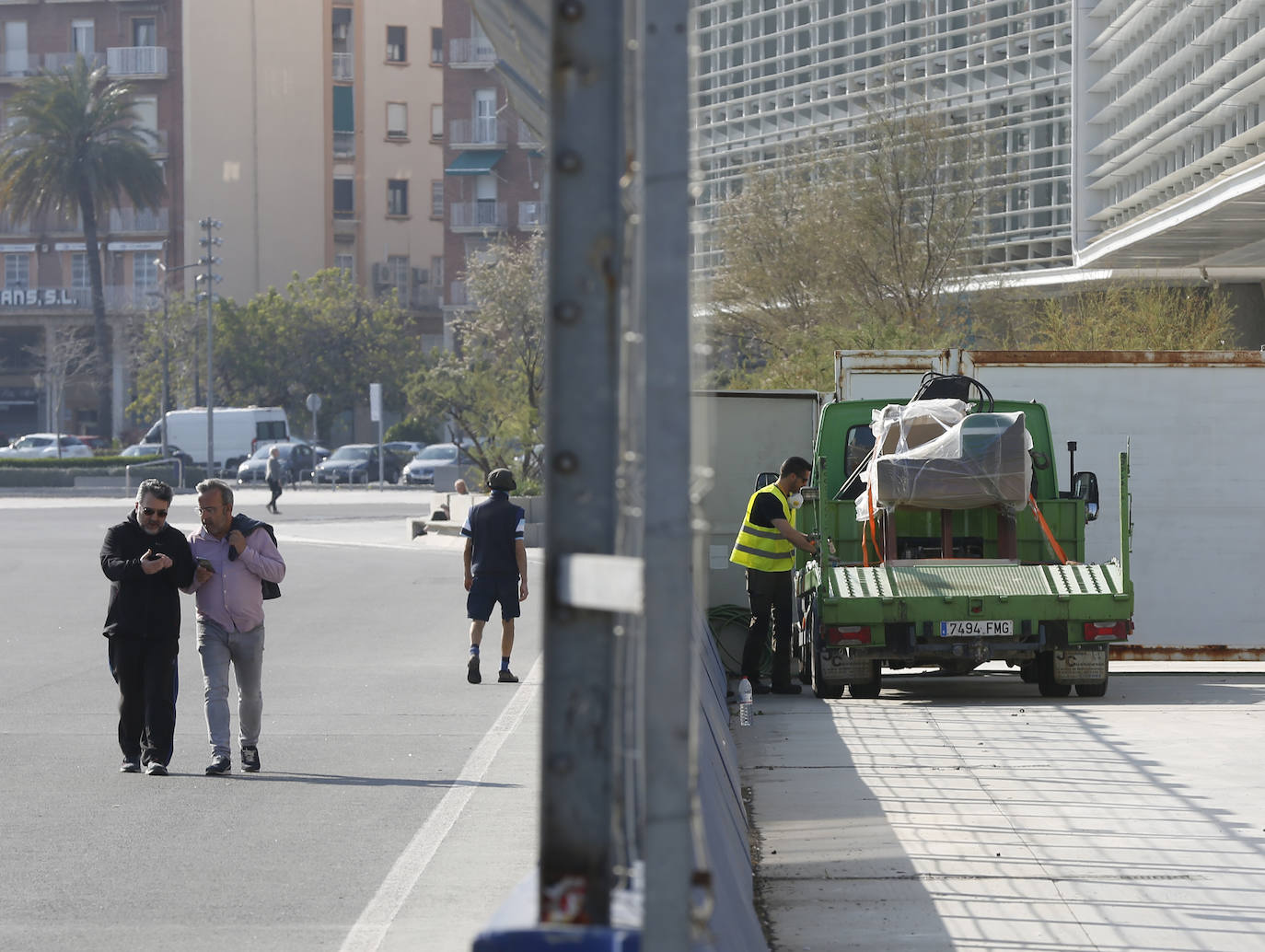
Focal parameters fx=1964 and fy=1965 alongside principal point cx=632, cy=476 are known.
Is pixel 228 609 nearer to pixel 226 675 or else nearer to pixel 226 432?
pixel 226 675

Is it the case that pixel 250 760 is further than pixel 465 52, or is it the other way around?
pixel 465 52

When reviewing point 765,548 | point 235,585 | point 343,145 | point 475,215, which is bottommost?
point 765,548

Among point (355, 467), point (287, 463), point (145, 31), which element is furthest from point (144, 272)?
point (355, 467)

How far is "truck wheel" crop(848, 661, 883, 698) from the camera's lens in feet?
47.0

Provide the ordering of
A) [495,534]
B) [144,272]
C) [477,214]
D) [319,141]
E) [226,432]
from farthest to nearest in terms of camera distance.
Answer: [144,272], [319,141], [477,214], [226,432], [495,534]

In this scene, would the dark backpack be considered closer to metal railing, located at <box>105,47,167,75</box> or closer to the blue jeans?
the blue jeans

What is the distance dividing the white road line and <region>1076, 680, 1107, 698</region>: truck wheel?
14.0 ft

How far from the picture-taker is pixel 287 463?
216 ft

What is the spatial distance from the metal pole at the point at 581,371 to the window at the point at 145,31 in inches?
3465

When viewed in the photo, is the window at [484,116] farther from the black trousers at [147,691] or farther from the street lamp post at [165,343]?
the black trousers at [147,691]

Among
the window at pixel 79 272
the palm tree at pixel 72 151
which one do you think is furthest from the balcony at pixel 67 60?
the palm tree at pixel 72 151

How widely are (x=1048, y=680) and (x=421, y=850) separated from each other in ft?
23.5

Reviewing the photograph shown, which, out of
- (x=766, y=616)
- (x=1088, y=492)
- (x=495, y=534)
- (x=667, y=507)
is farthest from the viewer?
(x=495, y=534)

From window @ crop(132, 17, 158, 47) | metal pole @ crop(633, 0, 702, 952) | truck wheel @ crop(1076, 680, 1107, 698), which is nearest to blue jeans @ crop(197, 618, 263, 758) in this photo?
truck wheel @ crop(1076, 680, 1107, 698)
